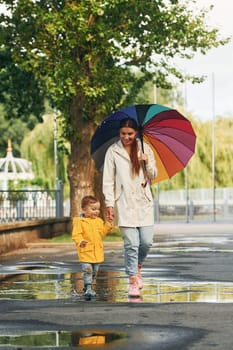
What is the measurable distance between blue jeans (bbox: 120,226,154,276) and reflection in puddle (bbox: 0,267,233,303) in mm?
335

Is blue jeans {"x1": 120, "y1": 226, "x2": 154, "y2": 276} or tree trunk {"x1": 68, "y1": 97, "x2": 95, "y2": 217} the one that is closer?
blue jeans {"x1": 120, "y1": 226, "x2": 154, "y2": 276}

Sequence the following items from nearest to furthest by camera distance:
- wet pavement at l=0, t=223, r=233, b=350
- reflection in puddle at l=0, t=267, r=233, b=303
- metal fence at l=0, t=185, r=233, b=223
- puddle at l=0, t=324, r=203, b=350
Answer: puddle at l=0, t=324, r=203, b=350 → wet pavement at l=0, t=223, r=233, b=350 → reflection in puddle at l=0, t=267, r=233, b=303 → metal fence at l=0, t=185, r=233, b=223

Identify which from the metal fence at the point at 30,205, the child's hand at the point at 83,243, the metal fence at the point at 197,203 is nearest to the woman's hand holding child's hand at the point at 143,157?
the child's hand at the point at 83,243

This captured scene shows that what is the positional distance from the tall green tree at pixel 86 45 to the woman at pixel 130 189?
56.0 ft

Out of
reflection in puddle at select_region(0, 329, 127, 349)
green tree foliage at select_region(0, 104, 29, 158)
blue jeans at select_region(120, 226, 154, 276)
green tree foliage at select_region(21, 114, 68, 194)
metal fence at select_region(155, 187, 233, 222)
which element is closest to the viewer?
reflection in puddle at select_region(0, 329, 127, 349)

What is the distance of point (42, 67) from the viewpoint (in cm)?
3216

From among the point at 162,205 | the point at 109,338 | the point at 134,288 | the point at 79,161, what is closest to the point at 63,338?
the point at 109,338

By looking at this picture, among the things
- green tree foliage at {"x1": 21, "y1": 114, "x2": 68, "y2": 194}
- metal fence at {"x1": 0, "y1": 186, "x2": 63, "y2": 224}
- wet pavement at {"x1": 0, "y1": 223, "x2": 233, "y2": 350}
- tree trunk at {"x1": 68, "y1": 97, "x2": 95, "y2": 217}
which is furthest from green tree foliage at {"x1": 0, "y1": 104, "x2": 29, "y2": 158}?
wet pavement at {"x1": 0, "y1": 223, "x2": 233, "y2": 350}

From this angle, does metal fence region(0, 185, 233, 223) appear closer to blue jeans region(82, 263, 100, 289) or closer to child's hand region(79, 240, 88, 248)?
blue jeans region(82, 263, 100, 289)

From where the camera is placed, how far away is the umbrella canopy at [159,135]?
14.9 metres

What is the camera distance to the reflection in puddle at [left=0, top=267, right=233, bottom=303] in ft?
44.2

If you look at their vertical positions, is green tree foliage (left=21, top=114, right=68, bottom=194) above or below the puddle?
above

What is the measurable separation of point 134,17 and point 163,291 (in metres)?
19.2

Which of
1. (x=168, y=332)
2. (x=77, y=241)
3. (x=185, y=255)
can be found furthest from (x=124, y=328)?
(x=185, y=255)
